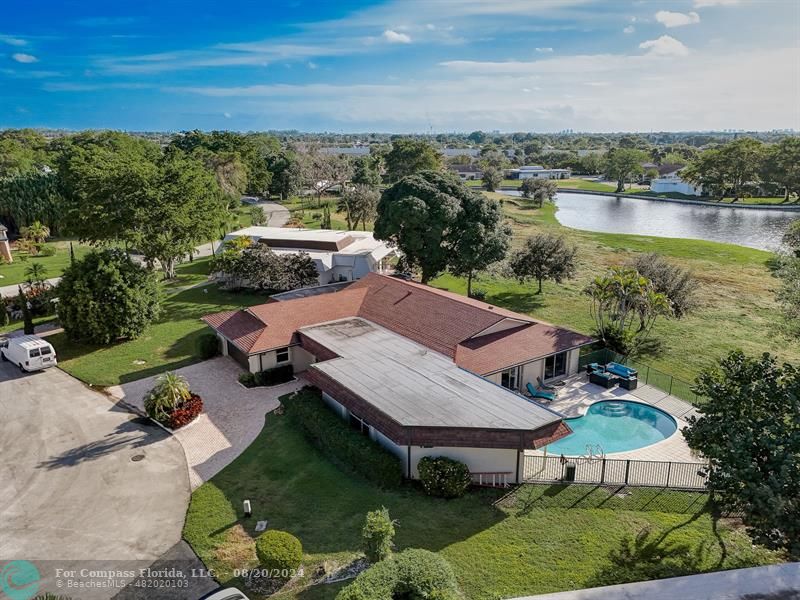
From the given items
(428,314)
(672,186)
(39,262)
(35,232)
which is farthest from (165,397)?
(672,186)

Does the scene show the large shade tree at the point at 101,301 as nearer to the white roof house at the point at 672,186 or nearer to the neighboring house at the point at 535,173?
the white roof house at the point at 672,186

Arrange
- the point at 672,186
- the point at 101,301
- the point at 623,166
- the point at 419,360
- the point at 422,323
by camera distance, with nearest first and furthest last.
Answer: the point at 419,360 → the point at 422,323 → the point at 101,301 → the point at 672,186 → the point at 623,166

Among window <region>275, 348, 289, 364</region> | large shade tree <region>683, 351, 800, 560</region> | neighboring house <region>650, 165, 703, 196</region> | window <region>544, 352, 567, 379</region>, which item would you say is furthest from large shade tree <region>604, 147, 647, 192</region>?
large shade tree <region>683, 351, 800, 560</region>

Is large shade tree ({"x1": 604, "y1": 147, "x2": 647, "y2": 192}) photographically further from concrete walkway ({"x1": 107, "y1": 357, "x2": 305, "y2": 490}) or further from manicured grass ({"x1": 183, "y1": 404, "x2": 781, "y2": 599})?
manicured grass ({"x1": 183, "y1": 404, "x2": 781, "y2": 599})

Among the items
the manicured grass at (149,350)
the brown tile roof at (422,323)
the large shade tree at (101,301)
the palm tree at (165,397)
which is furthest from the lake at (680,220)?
the palm tree at (165,397)

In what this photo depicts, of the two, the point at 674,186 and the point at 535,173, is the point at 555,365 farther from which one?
the point at 535,173

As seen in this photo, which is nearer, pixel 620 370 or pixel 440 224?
pixel 620 370
